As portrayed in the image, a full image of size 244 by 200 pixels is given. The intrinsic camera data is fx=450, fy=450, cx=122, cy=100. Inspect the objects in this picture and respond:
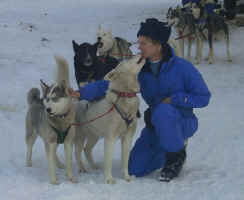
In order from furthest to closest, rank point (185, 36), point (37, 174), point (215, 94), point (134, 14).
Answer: point (134, 14), point (185, 36), point (215, 94), point (37, 174)

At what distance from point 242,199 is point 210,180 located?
482 millimetres

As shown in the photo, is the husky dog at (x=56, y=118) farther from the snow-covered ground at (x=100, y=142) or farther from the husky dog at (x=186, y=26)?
the husky dog at (x=186, y=26)

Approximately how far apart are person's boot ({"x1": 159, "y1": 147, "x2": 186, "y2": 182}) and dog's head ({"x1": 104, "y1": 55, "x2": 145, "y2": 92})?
0.67 metres

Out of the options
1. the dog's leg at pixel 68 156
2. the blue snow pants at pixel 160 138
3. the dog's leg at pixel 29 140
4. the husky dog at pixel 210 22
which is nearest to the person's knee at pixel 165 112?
the blue snow pants at pixel 160 138

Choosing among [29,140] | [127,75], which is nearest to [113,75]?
[127,75]

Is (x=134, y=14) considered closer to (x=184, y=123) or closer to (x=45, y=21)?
(x=45, y=21)

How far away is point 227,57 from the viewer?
9.80m

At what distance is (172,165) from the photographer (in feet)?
12.5

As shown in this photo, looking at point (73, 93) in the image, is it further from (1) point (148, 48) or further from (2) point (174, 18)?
(2) point (174, 18)

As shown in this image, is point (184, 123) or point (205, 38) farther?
point (205, 38)

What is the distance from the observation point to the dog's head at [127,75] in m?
3.58

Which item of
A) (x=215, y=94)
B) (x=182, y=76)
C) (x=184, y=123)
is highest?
(x=182, y=76)

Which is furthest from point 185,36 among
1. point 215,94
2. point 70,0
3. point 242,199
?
point 70,0

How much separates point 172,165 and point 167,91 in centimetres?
63
